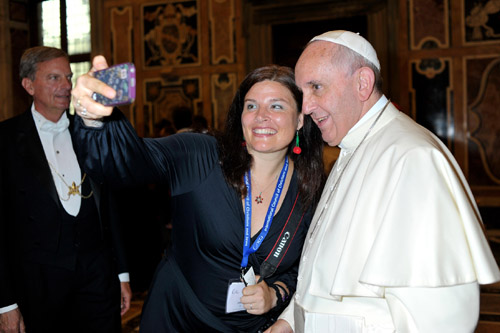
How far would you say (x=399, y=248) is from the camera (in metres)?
1.41

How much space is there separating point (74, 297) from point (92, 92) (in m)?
1.76

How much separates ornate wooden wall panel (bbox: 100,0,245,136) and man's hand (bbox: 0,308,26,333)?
641 centimetres

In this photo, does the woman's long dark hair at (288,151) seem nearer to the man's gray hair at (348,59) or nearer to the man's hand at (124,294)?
the man's gray hair at (348,59)

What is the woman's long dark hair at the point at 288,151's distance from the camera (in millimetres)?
2250

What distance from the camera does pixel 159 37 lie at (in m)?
9.09

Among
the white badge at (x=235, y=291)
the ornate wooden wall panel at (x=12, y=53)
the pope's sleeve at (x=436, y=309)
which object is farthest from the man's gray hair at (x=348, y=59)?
the ornate wooden wall panel at (x=12, y=53)

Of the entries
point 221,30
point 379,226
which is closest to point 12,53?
point 221,30

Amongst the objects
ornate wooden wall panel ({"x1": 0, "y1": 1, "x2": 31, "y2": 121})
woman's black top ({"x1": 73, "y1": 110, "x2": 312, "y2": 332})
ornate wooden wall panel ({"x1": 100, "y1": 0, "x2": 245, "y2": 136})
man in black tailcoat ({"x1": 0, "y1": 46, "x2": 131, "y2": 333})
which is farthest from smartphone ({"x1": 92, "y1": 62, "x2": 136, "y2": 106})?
ornate wooden wall panel ({"x1": 0, "y1": 1, "x2": 31, "y2": 121})

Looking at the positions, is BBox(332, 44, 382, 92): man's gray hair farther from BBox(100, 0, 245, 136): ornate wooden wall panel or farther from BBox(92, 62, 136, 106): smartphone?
BBox(100, 0, 245, 136): ornate wooden wall panel

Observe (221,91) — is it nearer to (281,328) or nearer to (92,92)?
(281,328)

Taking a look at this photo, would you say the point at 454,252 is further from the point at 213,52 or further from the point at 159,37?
the point at 159,37

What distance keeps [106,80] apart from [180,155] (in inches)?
30.0

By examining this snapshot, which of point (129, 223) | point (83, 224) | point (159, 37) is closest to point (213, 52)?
point (159, 37)

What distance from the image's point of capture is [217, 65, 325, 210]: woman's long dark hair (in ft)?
7.38
